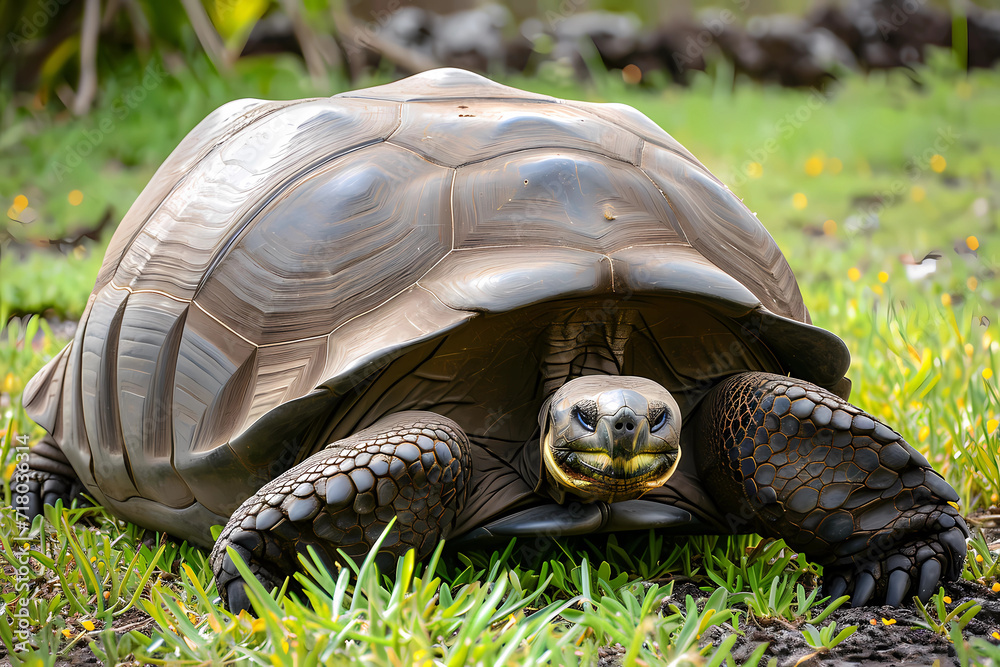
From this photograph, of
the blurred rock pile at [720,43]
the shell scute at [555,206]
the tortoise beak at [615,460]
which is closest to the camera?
the tortoise beak at [615,460]

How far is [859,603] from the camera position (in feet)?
6.00

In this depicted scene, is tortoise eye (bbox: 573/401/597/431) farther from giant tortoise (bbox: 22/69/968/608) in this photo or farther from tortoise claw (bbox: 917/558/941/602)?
tortoise claw (bbox: 917/558/941/602)

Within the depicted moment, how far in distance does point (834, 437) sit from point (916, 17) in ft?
33.7

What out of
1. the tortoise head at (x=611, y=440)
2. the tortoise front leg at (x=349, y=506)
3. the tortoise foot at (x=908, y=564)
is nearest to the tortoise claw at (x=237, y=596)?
the tortoise front leg at (x=349, y=506)

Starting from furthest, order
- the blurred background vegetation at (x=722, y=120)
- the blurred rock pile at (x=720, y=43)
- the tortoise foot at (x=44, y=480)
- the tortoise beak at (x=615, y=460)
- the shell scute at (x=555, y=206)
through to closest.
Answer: the blurred rock pile at (x=720, y=43)
the blurred background vegetation at (x=722, y=120)
the tortoise foot at (x=44, y=480)
the shell scute at (x=555, y=206)
the tortoise beak at (x=615, y=460)

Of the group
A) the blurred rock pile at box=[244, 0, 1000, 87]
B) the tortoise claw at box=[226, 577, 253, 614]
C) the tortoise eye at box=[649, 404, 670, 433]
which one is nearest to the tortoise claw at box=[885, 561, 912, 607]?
the tortoise eye at box=[649, 404, 670, 433]

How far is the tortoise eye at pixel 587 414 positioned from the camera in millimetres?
1677

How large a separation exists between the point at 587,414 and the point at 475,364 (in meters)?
0.38

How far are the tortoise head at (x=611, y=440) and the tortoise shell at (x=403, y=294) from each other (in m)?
0.23

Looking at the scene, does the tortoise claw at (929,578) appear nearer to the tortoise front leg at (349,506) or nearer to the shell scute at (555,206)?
the shell scute at (555,206)


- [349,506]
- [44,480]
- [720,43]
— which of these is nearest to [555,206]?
[349,506]

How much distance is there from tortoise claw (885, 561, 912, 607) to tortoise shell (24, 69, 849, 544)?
0.55 metres

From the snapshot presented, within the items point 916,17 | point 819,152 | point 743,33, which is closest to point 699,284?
point 819,152

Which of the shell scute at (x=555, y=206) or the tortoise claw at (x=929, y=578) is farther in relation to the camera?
the shell scute at (x=555, y=206)
